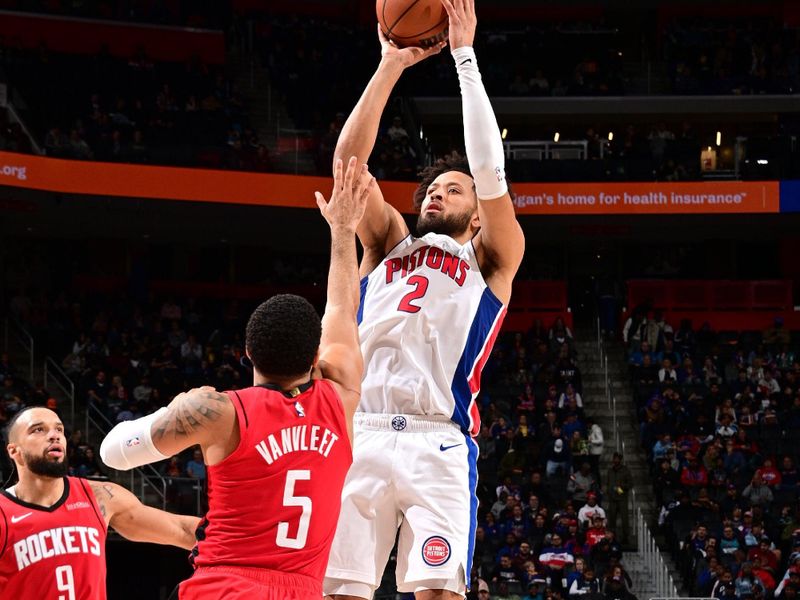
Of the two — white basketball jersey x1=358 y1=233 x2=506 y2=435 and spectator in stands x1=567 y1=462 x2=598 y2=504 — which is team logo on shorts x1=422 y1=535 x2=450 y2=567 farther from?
spectator in stands x1=567 y1=462 x2=598 y2=504

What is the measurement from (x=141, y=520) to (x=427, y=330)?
1583 mm

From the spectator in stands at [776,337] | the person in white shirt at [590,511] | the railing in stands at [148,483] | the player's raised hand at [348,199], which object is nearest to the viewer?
the player's raised hand at [348,199]

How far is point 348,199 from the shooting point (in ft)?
15.1

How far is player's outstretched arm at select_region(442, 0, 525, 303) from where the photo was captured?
5191 mm

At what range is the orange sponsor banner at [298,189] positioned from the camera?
67.3ft

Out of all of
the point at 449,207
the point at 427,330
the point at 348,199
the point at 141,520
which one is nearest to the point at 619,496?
the point at 449,207

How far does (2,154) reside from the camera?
65.1ft

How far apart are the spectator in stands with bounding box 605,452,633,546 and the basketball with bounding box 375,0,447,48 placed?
13.5 metres

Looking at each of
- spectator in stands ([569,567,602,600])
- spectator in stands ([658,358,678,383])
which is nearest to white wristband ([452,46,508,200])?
spectator in stands ([569,567,602,600])

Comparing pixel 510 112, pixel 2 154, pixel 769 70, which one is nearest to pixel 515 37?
pixel 510 112

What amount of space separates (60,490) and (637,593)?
12.3 metres

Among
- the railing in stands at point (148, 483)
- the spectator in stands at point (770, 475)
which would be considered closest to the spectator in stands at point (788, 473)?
the spectator in stands at point (770, 475)

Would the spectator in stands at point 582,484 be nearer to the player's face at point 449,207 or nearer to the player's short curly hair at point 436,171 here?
the player's short curly hair at point 436,171

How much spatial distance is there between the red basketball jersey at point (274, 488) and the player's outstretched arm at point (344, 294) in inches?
8.8
